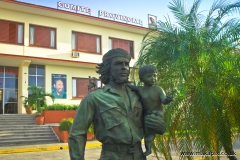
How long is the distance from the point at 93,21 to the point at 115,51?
2082cm

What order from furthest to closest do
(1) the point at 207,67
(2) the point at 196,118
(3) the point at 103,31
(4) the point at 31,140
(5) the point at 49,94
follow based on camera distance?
(3) the point at 103,31 < (5) the point at 49,94 < (4) the point at 31,140 < (1) the point at 207,67 < (2) the point at 196,118

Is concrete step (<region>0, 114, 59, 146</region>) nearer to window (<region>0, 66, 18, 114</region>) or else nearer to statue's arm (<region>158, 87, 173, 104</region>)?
window (<region>0, 66, 18, 114</region>)

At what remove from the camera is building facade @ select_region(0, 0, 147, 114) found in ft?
65.6

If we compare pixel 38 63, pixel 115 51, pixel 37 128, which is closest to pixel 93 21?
pixel 38 63

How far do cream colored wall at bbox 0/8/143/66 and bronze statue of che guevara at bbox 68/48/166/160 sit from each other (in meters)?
18.6

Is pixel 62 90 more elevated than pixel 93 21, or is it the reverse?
pixel 93 21

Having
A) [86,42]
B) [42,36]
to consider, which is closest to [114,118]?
[42,36]

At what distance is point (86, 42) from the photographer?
23.4 metres

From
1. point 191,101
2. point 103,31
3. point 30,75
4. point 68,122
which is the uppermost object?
point 103,31

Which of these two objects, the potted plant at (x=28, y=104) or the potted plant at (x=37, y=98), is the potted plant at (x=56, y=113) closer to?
the potted plant at (x=37, y=98)

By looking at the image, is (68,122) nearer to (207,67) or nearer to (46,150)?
(46,150)

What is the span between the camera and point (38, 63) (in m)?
21.2

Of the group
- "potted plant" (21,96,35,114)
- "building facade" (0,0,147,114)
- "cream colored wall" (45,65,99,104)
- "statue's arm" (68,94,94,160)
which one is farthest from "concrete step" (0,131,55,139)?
"statue's arm" (68,94,94,160)

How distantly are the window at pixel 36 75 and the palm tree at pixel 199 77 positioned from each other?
1577 centimetres
